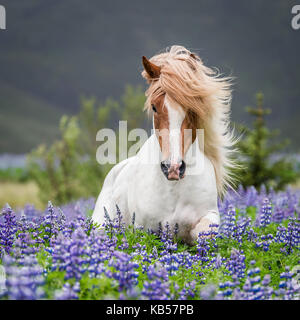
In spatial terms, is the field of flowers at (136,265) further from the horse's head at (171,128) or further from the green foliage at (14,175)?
the green foliage at (14,175)

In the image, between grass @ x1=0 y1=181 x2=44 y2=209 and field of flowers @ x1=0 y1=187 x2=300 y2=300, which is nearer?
field of flowers @ x1=0 y1=187 x2=300 y2=300

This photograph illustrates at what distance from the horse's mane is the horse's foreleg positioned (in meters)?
0.69

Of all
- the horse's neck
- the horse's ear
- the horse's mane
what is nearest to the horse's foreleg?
the horse's neck

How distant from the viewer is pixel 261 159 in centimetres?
1159

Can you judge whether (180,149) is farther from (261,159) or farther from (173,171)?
(261,159)

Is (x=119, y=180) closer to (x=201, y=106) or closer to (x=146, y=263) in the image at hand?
(x=201, y=106)

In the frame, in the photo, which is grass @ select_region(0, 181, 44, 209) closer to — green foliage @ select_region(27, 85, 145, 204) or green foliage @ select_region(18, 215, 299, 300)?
green foliage @ select_region(27, 85, 145, 204)

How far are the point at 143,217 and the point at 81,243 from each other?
1902mm

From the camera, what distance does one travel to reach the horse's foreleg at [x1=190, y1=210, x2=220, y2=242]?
443 centimetres

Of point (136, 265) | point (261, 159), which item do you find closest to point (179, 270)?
point (136, 265)

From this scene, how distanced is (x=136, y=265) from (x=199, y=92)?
2.02 meters

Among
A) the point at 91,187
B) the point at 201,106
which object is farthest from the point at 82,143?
the point at 201,106

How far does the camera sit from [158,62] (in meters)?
4.64

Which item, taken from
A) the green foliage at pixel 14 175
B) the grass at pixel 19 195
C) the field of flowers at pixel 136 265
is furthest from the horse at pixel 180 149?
the green foliage at pixel 14 175
